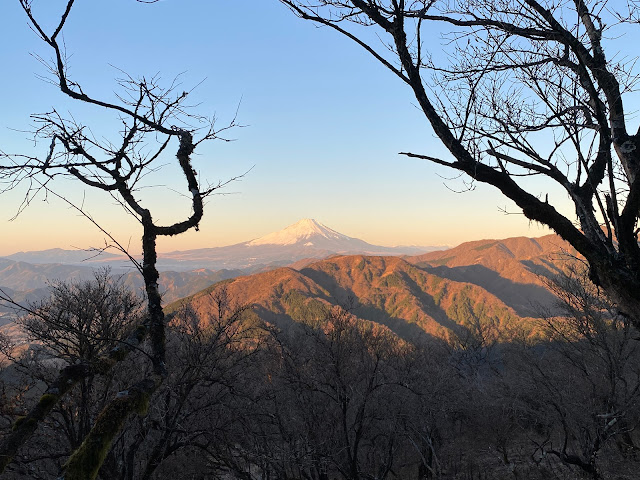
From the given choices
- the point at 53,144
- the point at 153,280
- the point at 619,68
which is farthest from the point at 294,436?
the point at 619,68

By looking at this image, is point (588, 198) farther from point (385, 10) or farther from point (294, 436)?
point (294, 436)

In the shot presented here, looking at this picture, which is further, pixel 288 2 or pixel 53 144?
pixel 53 144

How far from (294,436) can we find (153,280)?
1226 cm

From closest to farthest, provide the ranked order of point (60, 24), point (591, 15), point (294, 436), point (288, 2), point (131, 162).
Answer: point (60, 24) < point (288, 2) < point (591, 15) < point (131, 162) < point (294, 436)

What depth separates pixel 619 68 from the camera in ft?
12.2

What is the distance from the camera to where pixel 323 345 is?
46.7 ft

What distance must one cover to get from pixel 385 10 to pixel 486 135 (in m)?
1.48

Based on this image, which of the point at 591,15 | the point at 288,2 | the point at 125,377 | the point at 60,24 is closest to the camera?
the point at 60,24

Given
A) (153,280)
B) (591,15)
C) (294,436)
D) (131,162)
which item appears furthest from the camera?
(294,436)

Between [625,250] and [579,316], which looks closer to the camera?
[625,250]

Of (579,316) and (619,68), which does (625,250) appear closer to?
(619,68)

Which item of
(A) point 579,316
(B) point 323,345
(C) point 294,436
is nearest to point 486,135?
(B) point 323,345

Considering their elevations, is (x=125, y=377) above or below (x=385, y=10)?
below

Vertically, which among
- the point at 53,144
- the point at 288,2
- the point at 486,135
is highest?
the point at 288,2
